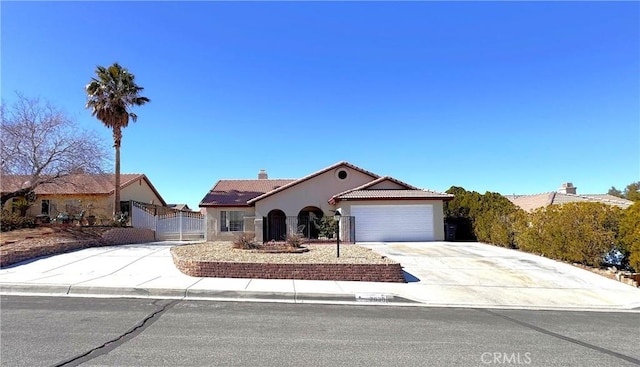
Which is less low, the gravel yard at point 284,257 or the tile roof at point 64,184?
the tile roof at point 64,184

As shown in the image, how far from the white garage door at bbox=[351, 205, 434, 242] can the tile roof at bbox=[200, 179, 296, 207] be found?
841 cm

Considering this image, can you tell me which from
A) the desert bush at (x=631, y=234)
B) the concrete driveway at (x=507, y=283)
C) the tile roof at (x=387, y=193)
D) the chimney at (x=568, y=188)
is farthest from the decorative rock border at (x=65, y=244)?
the chimney at (x=568, y=188)

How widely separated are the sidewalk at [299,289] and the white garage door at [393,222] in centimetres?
870

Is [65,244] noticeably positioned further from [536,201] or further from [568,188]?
[568,188]

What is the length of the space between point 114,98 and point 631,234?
87.8 ft

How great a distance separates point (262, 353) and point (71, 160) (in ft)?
62.0

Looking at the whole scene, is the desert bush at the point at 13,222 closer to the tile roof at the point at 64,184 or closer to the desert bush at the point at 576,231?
the tile roof at the point at 64,184

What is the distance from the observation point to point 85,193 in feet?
78.6

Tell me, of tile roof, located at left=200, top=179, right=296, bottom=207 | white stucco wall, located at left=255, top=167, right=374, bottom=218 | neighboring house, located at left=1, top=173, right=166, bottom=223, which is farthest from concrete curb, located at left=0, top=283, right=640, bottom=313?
tile roof, located at left=200, top=179, right=296, bottom=207

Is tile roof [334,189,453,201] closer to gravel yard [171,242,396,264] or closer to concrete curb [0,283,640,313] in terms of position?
gravel yard [171,242,396,264]

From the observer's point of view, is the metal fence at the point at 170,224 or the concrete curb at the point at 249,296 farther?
the metal fence at the point at 170,224

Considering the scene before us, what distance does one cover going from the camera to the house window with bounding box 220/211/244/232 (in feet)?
84.0

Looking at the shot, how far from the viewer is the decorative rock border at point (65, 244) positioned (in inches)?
512

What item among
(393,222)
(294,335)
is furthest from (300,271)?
(393,222)
